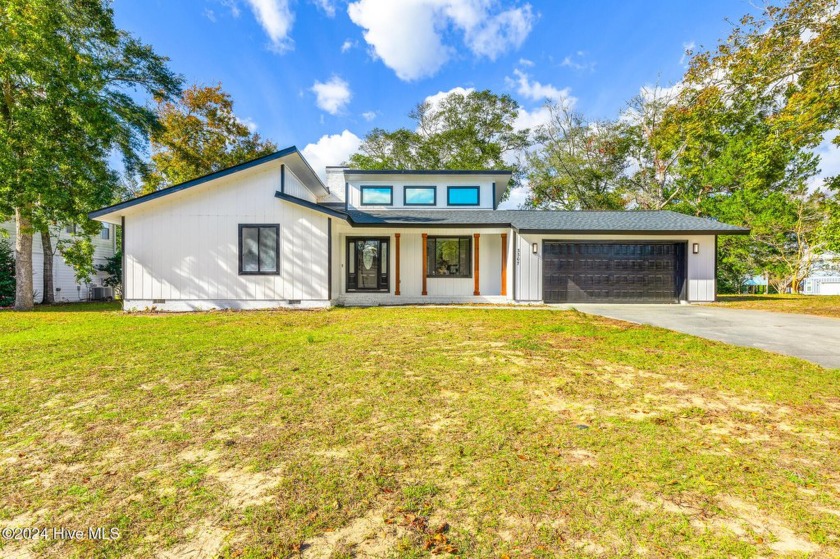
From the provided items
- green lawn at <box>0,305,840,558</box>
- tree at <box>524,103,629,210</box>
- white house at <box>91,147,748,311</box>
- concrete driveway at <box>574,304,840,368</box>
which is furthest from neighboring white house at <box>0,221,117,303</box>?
tree at <box>524,103,629,210</box>

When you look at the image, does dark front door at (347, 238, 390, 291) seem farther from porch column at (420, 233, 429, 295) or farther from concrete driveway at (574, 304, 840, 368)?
concrete driveway at (574, 304, 840, 368)

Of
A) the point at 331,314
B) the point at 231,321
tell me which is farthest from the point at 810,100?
the point at 231,321

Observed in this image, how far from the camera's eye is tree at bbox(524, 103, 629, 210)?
2520 centimetres

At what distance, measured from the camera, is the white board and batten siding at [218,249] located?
34.3ft

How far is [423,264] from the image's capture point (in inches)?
511

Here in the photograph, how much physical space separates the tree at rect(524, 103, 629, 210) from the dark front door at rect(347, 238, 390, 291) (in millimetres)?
17230

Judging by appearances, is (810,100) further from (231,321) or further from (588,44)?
(231,321)

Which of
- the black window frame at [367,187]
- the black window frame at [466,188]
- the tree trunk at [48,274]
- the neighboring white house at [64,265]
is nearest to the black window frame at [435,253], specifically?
the black window frame at [466,188]

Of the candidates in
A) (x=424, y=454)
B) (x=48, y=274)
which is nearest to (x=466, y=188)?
(x=424, y=454)

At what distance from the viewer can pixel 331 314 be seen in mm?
9531

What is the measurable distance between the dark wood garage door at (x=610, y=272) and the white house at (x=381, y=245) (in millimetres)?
34

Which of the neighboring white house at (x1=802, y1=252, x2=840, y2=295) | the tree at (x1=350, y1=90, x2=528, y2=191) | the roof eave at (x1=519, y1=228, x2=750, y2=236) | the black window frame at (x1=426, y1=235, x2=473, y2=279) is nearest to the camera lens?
the roof eave at (x1=519, y1=228, x2=750, y2=236)

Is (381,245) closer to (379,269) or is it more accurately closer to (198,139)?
(379,269)

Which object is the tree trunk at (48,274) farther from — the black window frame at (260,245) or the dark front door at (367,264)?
the dark front door at (367,264)
